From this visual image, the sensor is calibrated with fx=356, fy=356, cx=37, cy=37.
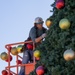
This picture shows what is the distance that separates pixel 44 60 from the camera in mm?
8438

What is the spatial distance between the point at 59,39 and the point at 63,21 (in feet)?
1.37

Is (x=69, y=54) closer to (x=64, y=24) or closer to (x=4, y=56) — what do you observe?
(x=64, y=24)

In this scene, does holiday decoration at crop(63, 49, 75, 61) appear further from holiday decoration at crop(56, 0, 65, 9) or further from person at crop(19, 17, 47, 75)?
person at crop(19, 17, 47, 75)

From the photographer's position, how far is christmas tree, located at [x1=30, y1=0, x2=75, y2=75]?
7.69 meters

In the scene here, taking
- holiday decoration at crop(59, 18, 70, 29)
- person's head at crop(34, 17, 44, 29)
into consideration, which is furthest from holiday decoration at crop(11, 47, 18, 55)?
holiday decoration at crop(59, 18, 70, 29)

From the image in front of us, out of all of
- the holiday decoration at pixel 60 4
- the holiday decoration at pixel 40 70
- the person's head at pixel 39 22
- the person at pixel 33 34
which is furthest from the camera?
the person's head at pixel 39 22

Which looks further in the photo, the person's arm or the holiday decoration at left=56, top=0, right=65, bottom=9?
the person's arm

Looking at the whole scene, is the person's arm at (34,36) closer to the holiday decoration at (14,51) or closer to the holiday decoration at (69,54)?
the holiday decoration at (14,51)

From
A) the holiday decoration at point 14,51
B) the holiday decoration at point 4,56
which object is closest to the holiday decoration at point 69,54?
the holiday decoration at point 14,51

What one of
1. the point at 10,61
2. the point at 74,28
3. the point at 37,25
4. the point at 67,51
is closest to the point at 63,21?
the point at 74,28

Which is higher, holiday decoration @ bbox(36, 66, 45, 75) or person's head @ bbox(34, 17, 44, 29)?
person's head @ bbox(34, 17, 44, 29)

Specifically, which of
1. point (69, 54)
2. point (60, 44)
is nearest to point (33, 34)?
point (60, 44)

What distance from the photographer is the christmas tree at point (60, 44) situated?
7688 mm

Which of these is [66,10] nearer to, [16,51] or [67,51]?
[67,51]
